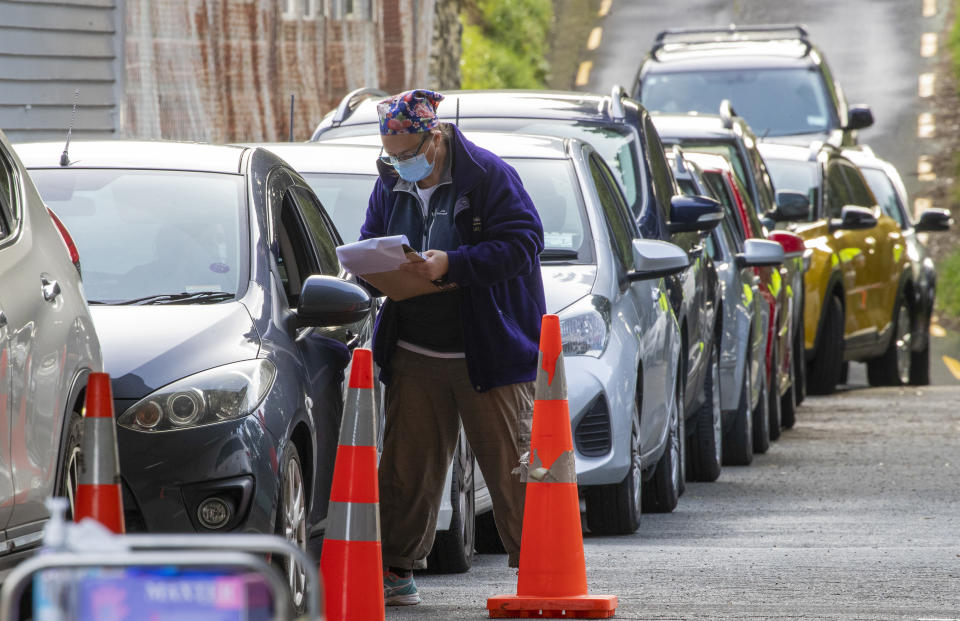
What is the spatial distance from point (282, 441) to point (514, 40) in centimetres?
3635

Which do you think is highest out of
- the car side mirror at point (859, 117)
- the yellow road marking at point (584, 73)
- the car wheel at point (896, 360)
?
the yellow road marking at point (584, 73)

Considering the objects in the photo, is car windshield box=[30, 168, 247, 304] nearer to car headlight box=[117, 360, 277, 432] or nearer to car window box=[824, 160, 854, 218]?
car headlight box=[117, 360, 277, 432]

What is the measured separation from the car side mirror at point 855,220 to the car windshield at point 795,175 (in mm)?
386

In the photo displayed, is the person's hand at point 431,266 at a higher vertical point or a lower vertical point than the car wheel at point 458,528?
higher

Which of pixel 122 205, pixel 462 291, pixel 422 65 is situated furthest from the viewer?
pixel 422 65

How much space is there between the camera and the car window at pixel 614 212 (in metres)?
9.60

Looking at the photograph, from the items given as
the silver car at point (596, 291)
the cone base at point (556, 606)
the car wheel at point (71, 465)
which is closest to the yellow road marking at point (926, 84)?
the silver car at point (596, 291)

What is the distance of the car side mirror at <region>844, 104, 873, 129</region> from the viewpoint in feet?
74.9

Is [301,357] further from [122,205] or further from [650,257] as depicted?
[650,257]

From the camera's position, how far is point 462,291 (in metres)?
6.73

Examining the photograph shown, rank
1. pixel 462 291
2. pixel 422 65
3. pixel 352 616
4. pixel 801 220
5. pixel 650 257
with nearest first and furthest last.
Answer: pixel 352 616 < pixel 462 291 < pixel 650 257 < pixel 801 220 < pixel 422 65

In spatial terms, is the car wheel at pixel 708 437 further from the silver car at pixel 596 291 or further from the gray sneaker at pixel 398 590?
the gray sneaker at pixel 398 590

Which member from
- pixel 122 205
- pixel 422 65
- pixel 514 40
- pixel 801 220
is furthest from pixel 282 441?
pixel 514 40

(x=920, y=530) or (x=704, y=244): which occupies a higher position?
(x=704, y=244)
